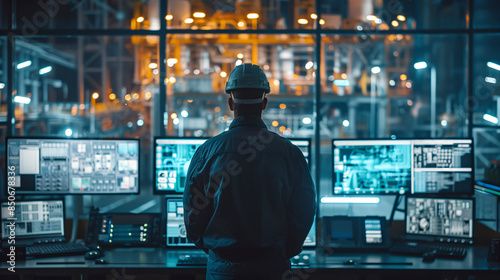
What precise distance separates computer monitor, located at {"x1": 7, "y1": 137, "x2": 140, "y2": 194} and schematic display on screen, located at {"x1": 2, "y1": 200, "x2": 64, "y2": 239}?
9 centimetres

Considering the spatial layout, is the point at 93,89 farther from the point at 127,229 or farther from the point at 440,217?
the point at 440,217

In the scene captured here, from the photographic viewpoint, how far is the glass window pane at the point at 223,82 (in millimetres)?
10984

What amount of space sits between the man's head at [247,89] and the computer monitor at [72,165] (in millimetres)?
1261

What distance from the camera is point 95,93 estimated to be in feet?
44.5

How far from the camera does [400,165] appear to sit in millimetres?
2914

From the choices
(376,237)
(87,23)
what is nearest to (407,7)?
(87,23)

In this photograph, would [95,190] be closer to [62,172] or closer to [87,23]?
[62,172]

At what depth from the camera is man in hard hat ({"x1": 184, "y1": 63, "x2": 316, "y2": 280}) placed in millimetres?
1772

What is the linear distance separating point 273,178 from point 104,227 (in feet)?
5.16

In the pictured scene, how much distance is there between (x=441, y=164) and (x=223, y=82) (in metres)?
8.84

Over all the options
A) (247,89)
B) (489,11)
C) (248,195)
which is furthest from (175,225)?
(489,11)

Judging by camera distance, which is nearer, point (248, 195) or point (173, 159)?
point (248, 195)

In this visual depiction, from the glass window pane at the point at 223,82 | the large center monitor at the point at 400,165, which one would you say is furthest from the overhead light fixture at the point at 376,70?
the large center monitor at the point at 400,165

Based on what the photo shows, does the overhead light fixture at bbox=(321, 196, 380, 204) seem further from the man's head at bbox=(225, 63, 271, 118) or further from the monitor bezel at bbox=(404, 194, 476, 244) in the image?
the man's head at bbox=(225, 63, 271, 118)
